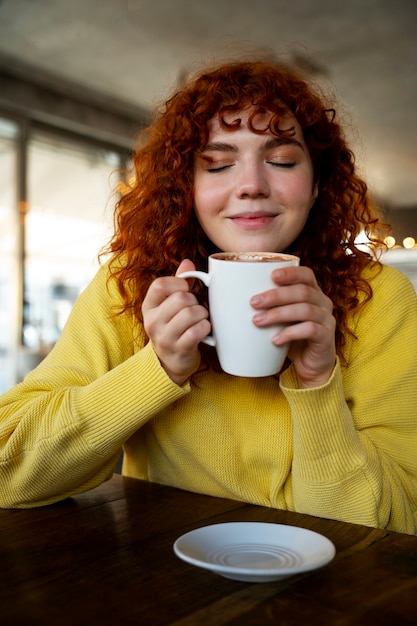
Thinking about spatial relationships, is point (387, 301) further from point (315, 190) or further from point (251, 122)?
point (251, 122)

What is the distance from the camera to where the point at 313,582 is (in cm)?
57

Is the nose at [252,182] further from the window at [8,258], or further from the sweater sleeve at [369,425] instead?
the window at [8,258]

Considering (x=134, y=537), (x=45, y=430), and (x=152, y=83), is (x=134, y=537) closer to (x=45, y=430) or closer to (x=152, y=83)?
(x=45, y=430)

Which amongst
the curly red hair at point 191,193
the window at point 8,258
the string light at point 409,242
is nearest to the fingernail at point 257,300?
the curly red hair at point 191,193

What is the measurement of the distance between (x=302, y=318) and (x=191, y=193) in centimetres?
45

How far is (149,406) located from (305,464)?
0.72ft

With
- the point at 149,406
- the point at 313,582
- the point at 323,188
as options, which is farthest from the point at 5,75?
the point at 313,582

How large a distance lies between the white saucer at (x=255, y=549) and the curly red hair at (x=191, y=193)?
1.44 feet

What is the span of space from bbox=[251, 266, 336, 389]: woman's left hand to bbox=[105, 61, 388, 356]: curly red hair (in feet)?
0.80

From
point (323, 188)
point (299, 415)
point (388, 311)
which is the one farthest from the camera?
point (323, 188)

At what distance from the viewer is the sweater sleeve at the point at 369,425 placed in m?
0.80

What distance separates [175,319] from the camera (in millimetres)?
739

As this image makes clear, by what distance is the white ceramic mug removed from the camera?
671mm

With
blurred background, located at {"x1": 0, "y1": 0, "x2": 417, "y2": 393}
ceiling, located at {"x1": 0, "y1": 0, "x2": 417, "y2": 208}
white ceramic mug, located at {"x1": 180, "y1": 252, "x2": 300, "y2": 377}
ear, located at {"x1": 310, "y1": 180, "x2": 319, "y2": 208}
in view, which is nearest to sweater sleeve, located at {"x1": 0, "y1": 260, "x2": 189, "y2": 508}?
white ceramic mug, located at {"x1": 180, "y1": 252, "x2": 300, "y2": 377}
